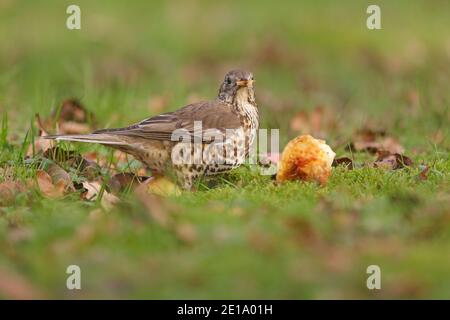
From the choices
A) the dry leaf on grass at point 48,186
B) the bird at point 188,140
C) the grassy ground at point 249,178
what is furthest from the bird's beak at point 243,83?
the dry leaf on grass at point 48,186

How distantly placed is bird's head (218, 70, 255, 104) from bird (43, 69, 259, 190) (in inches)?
6.8

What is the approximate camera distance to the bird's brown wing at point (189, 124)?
24.0 ft

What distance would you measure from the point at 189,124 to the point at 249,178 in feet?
2.12

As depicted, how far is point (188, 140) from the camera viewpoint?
7328 mm

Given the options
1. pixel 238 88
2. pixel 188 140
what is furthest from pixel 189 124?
pixel 238 88

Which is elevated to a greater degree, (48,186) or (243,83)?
(243,83)

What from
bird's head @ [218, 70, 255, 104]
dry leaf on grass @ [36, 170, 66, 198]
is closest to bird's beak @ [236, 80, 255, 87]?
bird's head @ [218, 70, 255, 104]

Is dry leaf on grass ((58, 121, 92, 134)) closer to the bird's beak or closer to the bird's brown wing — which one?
the bird's brown wing

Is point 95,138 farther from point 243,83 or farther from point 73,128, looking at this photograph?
point 73,128

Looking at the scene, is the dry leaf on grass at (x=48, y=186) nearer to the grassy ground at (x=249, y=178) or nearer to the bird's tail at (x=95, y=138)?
the grassy ground at (x=249, y=178)

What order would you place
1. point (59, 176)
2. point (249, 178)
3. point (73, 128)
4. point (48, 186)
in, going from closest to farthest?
point (48, 186) < point (59, 176) < point (249, 178) < point (73, 128)

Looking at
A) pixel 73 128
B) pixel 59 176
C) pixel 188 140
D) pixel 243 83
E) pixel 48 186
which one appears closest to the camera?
pixel 48 186

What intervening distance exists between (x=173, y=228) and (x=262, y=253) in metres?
0.52

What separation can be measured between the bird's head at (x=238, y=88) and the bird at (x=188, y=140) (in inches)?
6.8
